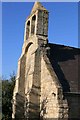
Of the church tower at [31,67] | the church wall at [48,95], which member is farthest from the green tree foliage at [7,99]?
the church wall at [48,95]

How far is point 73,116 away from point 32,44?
375 inches

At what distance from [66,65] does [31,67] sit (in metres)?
3.59

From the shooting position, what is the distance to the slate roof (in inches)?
891

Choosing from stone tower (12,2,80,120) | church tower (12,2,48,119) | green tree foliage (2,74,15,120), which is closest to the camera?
stone tower (12,2,80,120)

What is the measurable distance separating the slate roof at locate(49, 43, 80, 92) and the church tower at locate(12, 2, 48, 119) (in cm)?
162

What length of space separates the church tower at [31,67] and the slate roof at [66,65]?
1.62 meters

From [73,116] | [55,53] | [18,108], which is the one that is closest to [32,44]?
[55,53]

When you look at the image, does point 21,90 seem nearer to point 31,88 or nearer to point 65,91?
point 31,88

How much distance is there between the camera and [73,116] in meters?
21.1

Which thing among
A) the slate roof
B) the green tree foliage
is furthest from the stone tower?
the green tree foliage

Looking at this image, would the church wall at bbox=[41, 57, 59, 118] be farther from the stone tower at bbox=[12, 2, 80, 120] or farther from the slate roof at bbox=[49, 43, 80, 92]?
the slate roof at bbox=[49, 43, 80, 92]

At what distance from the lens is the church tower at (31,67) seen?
926 inches

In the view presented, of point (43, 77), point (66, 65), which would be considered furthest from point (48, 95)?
point (66, 65)

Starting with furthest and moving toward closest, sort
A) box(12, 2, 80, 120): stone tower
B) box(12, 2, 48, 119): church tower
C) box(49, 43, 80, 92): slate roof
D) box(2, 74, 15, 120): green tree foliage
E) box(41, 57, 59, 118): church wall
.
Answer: box(2, 74, 15, 120): green tree foliage → box(12, 2, 48, 119): church tower → box(49, 43, 80, 92): slate roof → box(12, 2, 80, 120): stone tower → box(41, 57, 59, 118): church wall
